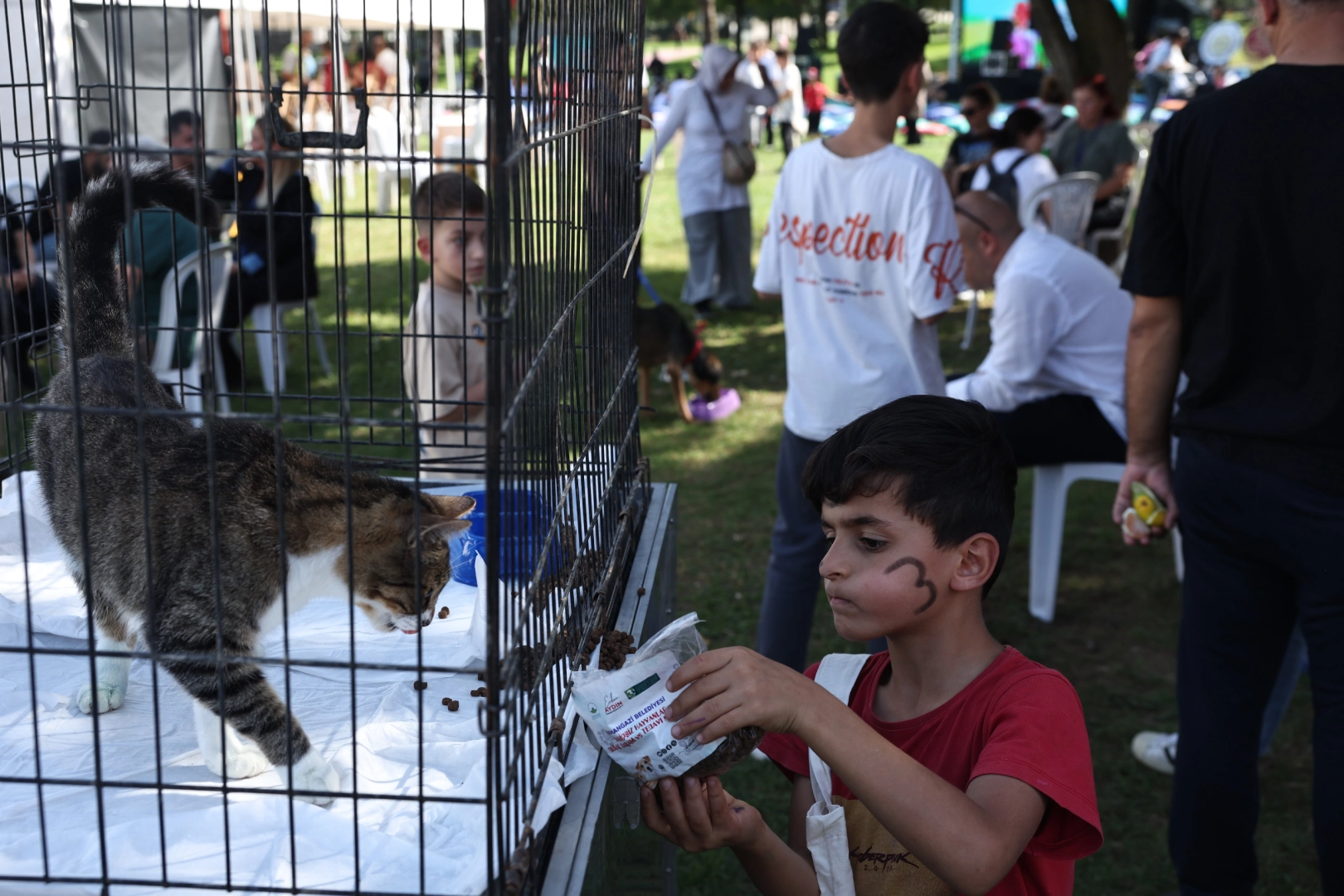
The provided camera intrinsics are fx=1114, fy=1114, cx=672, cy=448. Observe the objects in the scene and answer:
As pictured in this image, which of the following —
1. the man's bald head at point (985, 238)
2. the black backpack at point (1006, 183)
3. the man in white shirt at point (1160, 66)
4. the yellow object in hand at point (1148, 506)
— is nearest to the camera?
the yellow object in hand at point (1148, 506)

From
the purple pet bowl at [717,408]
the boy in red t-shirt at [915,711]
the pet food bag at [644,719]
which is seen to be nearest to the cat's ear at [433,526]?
the pet food bag at [644,719]

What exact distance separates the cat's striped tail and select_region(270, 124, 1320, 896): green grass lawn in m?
0.39

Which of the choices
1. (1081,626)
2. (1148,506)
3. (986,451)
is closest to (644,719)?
(986,451)

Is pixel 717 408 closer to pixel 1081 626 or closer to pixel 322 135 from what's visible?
pixel 1081 626

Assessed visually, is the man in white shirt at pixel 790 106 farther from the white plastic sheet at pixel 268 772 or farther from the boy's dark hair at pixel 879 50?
the white plastic sheet at pixel 268 772

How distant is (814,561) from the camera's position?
3340 mm

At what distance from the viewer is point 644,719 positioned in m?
1.31

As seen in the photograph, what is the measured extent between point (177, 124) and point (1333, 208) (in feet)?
20.7

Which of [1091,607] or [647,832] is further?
[1091,607]

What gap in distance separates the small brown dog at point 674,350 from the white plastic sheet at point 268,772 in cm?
471

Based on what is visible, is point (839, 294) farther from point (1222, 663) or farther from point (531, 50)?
point (531, 50)

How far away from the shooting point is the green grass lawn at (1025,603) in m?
3.10

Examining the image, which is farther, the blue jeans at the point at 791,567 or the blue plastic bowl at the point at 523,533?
the blue jeans at the point at 791,567

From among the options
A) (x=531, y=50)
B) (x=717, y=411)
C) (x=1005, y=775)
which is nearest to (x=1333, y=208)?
(x=1005, y=775)
